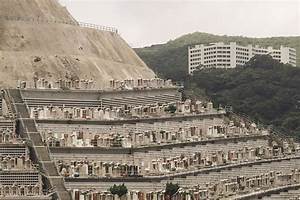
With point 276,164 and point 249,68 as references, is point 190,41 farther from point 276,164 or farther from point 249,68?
point 276,164

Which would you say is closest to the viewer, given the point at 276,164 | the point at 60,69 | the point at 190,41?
the point at 276,164

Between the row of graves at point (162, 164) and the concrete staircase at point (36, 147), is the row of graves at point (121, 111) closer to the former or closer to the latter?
the concrete staircase at point (36, 147)

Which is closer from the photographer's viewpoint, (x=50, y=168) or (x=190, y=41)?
(x=50, y=168)

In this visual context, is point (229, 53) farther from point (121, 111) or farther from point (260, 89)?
point (121, 111)

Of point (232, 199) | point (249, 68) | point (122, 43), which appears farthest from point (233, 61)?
point (232, 199)

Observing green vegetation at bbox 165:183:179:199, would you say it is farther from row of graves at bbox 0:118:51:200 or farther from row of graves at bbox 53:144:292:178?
row of graves at bbox 0:118:51:200

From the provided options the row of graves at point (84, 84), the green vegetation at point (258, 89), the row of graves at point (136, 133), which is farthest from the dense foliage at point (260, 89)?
the row of graves at point (136, 133)
